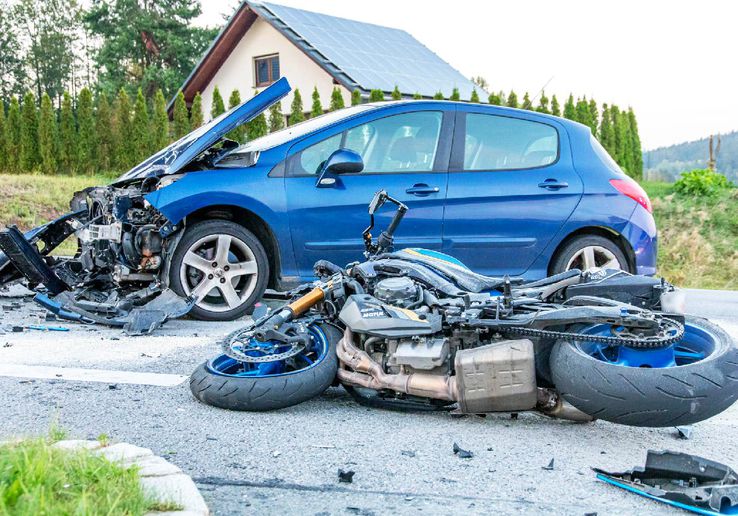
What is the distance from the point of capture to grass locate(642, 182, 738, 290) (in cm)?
1528

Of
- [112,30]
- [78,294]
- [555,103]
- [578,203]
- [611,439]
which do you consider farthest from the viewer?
[112,30]

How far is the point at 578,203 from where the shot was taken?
23.5 ft

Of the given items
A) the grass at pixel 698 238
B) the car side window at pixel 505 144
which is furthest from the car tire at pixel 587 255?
the grass at pixel 698 238

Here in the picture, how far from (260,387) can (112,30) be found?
43.4 meters

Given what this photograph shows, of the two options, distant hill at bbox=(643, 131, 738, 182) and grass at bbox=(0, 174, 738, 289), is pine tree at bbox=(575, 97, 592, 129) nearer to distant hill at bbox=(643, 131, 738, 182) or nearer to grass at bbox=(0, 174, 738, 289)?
distant hill at bbox=(643, 131, 738, 182)

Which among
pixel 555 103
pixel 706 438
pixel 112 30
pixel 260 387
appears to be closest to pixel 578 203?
pixel 706 438

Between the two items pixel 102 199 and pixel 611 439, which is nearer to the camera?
pixel 611 439

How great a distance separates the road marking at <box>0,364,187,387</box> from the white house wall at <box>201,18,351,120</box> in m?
22.3

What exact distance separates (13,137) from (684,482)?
2140 centimetres

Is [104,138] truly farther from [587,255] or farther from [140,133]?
[587,255]

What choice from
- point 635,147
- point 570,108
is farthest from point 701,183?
point 635,147

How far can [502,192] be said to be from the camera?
7.05 metres

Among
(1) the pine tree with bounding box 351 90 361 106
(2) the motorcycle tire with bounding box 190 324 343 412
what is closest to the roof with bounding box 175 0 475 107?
(1) the pine tree with bounding box 351 90 361 106

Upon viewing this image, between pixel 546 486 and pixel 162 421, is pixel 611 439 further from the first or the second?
pixel 162 421
